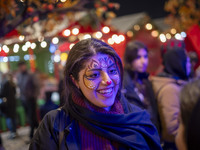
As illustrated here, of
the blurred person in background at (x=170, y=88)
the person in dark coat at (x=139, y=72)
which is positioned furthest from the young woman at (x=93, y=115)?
the person in dark coat at (x=139, y=72)

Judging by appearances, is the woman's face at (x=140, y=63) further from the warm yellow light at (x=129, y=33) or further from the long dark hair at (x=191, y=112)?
the warm yellow light at (x=129, y=33)

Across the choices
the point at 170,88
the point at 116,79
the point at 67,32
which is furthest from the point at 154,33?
the point at 116,79

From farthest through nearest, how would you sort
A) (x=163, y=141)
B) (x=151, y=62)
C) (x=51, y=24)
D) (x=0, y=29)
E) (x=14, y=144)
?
(x=151, y=62), (x=51, y=24), (x=0, y=29), (x=163, y=141), (x=14, y=144)

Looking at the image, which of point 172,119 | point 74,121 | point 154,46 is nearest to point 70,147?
point 74,121

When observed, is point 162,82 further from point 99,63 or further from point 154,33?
point 154,33

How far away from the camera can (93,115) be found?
1670 mm

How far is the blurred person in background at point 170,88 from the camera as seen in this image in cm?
288

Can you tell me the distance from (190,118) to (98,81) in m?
0.71

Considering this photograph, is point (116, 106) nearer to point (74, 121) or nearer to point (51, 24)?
point (74, 121)

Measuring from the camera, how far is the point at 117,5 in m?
6.89

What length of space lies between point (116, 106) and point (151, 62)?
10.4 m

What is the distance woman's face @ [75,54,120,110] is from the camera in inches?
66.8

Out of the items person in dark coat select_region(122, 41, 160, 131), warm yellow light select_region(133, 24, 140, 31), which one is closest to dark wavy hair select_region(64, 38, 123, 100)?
person in dark coat select_region(122, 41, 160, 131)

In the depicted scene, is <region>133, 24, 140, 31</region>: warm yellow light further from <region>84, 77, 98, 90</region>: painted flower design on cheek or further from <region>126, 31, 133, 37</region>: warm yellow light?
<region>84, 77, 98, 90</region>: painted flower design on cheek
